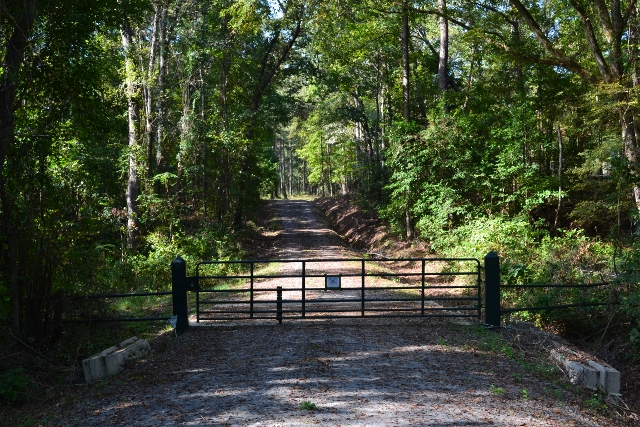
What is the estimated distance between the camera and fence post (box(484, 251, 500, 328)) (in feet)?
32.0

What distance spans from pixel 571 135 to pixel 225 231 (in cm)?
1520

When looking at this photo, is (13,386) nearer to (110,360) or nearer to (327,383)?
(110,360)

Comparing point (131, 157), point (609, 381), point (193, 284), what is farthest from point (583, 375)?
point (131, 157)

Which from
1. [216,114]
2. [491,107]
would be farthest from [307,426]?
[216,114]

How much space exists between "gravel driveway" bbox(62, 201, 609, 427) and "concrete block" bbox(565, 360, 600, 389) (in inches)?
16.8

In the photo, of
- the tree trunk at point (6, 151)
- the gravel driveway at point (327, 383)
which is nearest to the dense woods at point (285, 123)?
the tree trunk at point (6, 151)

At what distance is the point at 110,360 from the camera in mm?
7941

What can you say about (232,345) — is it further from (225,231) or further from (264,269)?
(225,231)

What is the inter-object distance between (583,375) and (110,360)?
21.8 ft

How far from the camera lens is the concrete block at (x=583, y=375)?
750 cm

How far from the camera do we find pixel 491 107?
24531 millimetres

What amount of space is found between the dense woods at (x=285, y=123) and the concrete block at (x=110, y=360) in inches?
60.7

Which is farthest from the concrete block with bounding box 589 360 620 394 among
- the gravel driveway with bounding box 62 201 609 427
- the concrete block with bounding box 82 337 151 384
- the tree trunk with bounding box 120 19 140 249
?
the tree trunk with bounding box 120 19 140 249

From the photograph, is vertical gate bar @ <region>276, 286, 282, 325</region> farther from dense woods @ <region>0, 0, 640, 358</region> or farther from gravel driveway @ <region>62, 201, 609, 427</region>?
dense woods @ <region>0, 0, 640, 358</region>
